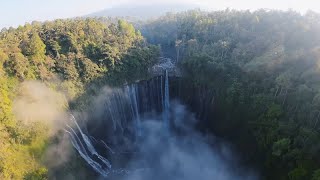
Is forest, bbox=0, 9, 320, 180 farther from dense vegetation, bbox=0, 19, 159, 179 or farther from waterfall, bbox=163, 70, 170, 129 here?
waterfall, bbox=163, 70, 170, 129

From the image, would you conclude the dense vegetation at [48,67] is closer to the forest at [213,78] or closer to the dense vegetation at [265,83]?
the forest at [213,78]

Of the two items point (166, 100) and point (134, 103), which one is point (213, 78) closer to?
point (166, 100)

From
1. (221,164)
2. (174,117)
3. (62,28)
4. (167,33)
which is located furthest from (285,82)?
(167,33)

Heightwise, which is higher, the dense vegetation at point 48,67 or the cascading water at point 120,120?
the dense vegetation at point 48,67

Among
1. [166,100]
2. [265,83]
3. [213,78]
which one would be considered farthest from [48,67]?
[265,83]

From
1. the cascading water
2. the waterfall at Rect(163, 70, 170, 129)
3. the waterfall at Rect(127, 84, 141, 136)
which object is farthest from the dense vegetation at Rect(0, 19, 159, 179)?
the waterfall at Rect(163, 70, 170, 129)

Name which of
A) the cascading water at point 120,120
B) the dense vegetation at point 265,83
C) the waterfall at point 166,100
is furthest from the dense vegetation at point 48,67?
the dense vegetation at point 265,83
